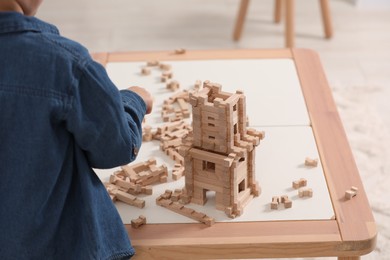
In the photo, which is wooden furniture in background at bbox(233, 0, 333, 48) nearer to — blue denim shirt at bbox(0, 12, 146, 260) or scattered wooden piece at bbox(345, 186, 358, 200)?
scattered wooden piece at bbox(345, 186, 358, 200)

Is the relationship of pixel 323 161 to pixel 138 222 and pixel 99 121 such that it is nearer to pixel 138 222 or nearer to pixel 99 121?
pixel 138 222

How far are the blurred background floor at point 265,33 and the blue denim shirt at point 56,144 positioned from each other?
1.47 meters

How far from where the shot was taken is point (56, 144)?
4.33ft

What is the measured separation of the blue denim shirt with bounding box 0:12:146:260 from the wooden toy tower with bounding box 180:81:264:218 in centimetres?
14

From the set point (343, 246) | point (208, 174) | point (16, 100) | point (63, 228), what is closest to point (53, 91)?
point (16, 100)

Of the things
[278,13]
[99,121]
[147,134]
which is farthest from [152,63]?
[278,13]

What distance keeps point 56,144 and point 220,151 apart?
35cm

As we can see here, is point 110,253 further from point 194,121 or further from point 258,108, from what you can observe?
point 258,108

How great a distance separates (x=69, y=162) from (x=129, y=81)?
78 cm

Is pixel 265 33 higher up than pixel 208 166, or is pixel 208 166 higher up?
pixel 208 166

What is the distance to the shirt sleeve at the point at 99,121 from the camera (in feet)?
4.23

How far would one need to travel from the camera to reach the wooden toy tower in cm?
150

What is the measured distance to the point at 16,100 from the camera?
129 centimetres

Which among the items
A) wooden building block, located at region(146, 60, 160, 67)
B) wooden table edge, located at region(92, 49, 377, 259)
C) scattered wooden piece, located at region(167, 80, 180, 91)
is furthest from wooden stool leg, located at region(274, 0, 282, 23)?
scattered wooden piece, located at region(167, 80, 180, 91)
